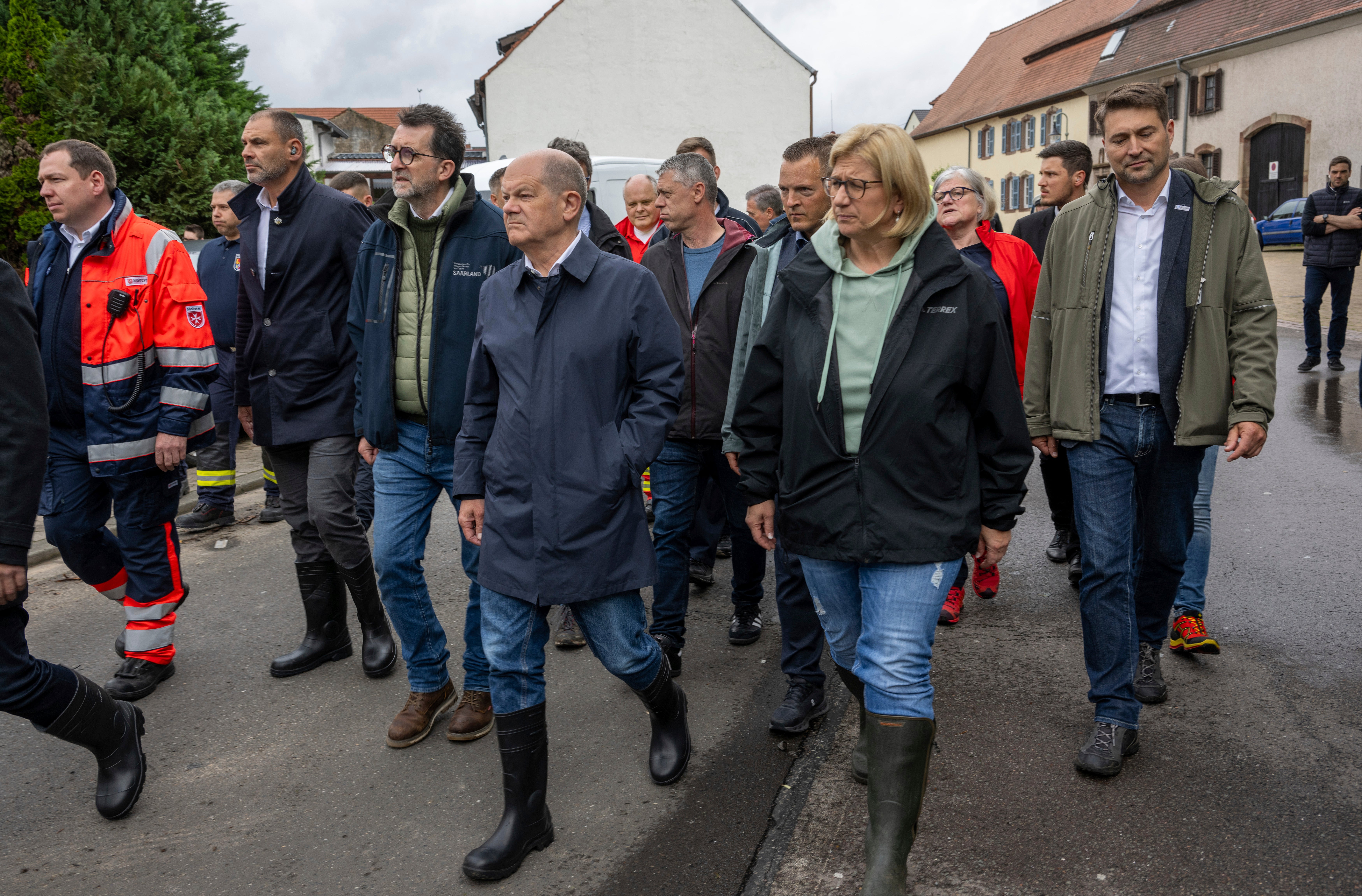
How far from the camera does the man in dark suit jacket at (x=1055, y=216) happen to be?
5.88 meters

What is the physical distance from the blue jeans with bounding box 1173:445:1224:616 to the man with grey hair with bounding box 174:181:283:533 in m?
5.41

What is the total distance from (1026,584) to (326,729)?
3.59m

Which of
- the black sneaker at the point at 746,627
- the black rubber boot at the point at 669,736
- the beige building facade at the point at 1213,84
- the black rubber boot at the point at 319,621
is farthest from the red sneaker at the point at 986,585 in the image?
the beige building facade at the point at 1213,84

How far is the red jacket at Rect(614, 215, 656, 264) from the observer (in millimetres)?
7184

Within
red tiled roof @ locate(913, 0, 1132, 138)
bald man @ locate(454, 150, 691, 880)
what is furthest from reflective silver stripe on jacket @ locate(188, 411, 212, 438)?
→ red tiled roof @ locate(913, 0, 1132, 138)

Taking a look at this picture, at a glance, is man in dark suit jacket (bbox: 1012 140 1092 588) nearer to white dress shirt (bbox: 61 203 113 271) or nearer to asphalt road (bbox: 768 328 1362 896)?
asphalt road (bbox: 768 328 1362 896)

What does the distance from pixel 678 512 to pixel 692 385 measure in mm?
566

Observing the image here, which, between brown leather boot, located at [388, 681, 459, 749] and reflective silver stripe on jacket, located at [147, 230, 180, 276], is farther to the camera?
reflective silver stripe on jacket, located at [147, 230, 180, 276]

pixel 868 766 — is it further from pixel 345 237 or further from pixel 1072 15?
pixel 1072 15

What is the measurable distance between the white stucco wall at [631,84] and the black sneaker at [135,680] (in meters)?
26.4

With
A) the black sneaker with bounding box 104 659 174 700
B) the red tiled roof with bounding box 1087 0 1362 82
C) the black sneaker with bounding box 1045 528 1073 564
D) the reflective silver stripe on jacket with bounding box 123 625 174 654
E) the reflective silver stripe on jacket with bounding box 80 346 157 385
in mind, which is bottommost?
the black sneaker with bounding box 1045 528 1073 564

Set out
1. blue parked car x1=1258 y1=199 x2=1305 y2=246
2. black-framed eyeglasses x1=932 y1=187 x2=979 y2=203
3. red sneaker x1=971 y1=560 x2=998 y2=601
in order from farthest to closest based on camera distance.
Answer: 1. blue parked car x1=1258 y1=199 x2=1305 y2=246
2. red sneaker x1=971 y1=560 x2=998 y2=601
3. black-framed eyeglasses x1=932 y1=187 x2=979 y2=203

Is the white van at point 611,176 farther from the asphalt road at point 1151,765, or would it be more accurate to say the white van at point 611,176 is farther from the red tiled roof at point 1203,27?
the red tiled roof at point 1203,27

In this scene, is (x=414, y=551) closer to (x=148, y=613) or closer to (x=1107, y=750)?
(x=148, y=613)
